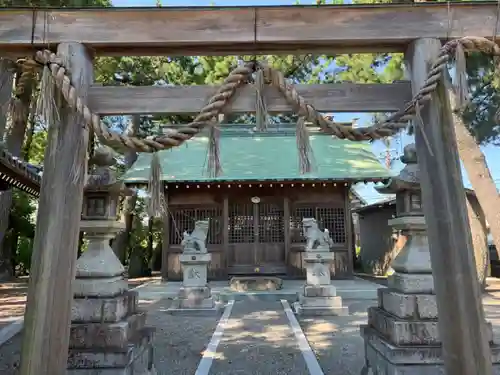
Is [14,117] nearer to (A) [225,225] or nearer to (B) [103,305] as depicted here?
(B) [103,305]

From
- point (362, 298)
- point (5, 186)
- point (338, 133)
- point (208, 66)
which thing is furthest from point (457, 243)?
point (208, 66)

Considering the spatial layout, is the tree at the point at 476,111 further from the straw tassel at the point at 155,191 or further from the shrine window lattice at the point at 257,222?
the straw tassel at the point at 155,191

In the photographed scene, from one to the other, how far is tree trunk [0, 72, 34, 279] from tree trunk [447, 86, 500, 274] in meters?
6.88

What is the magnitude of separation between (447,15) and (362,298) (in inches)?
310

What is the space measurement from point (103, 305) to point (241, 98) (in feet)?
7.32

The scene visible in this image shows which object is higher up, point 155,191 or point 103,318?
point 155,191

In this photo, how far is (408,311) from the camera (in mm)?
3459

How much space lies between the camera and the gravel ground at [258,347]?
4.50 m

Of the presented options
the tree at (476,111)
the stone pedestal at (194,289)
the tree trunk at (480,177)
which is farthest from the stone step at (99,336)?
the tree trunk at (480,177)

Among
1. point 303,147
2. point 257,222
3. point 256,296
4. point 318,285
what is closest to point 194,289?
point 256,296

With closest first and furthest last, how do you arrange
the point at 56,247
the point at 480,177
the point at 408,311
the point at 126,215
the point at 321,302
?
the point at 56,247, the point at 408,311, the point at 480,177, the point at 321,302, the point at 126,215

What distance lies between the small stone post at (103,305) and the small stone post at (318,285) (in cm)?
434

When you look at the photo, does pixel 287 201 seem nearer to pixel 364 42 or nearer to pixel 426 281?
pixel 426 281

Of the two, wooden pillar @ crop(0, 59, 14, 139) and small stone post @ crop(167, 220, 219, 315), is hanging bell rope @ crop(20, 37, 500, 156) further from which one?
small stone post @ crop(167, 220, 219, 315)
